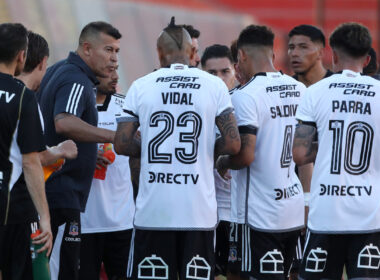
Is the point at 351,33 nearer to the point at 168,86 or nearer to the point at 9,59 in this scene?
the point at 168,86

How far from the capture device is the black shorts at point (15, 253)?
5723mm

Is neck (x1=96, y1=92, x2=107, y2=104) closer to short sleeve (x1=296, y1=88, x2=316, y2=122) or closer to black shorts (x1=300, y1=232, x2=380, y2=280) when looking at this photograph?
short sleeve (x1=296, y1=88, x2=316, y2=122)

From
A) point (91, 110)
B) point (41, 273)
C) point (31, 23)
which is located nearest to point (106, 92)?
point (91, 110)

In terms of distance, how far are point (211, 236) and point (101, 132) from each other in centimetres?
130

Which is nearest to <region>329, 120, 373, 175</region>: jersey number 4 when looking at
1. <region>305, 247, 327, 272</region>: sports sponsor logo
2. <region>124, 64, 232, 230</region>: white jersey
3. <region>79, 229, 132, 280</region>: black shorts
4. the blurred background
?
<region>305, 247, 327, 272</region>: sports sponsor logo

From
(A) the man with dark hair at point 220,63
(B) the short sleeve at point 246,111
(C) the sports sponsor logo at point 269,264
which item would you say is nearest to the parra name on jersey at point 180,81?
(B) the short sleeve at point 246,111

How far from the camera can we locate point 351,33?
6.38 m

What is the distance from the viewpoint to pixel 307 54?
29.9 ft

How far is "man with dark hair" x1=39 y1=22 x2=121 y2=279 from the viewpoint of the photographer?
22.6ft

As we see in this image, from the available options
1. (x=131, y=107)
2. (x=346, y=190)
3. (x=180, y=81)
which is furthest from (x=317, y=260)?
(x=131, y=107)

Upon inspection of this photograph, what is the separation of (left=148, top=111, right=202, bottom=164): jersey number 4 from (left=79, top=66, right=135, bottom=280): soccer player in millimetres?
1556

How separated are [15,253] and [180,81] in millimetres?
1705

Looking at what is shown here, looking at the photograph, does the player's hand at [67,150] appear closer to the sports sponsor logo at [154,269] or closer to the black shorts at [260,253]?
the sports sponsor logo at [154,269]

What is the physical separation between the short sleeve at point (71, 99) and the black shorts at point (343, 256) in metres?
2.18
